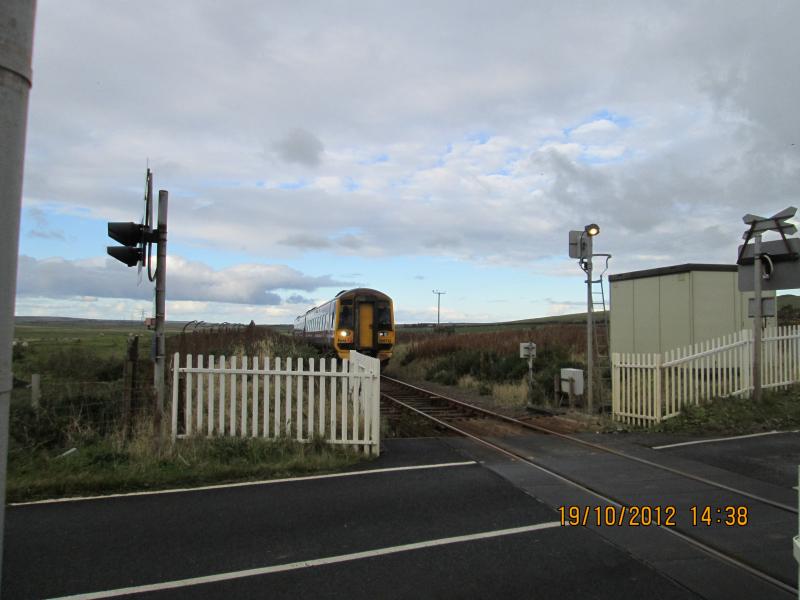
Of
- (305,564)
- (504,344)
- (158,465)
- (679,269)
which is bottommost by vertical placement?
(305,564)

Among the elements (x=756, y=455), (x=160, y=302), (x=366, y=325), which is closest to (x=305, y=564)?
(x=160, y=302)

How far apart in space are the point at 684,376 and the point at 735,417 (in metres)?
1.01

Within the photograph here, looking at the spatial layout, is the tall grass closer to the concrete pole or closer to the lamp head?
the lamp head

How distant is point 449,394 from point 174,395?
11.8 metres

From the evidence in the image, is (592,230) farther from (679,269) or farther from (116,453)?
(116,453)

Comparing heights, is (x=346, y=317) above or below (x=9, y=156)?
above

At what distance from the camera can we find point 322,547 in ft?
15.5

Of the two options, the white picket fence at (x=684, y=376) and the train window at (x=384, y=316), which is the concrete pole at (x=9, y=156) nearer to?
the white picket fence at (x=684, y=376)

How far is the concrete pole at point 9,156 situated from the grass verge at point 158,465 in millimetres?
5140

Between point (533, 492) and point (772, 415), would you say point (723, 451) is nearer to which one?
point (772, 415)

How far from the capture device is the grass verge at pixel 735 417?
31.4 ft

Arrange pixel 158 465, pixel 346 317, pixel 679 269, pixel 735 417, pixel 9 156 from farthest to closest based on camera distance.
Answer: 1. pixel 346 317
2. pixel 679 269
3. pixel 735 417
4. pixel 158 465
5. pixel 9 156

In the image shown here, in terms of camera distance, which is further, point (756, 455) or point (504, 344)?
point (504, 344)

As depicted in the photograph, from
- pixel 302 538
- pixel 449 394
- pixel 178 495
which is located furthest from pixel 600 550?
pixel 449 394
